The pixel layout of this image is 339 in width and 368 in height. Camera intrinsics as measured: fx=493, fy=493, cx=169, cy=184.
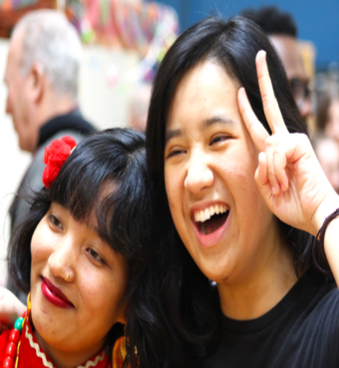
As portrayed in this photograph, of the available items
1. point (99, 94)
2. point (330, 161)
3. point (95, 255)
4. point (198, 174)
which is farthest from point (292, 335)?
point (99, 94)

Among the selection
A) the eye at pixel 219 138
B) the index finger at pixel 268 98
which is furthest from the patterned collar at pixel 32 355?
the index finger at pixel 268 98

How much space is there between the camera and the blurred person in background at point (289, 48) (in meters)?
2.81

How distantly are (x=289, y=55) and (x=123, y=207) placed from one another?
1.73 meters

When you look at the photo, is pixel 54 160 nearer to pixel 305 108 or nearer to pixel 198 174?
pixel 198 174

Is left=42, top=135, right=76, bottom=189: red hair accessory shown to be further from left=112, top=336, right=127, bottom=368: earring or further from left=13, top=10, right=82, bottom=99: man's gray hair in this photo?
left=13, top=10, right=82, bottom=99: man's gray hair

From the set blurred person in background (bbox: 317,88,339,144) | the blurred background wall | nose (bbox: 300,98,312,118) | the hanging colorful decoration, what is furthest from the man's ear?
the blurred background wall

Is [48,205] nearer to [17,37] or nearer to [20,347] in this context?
[20,347]

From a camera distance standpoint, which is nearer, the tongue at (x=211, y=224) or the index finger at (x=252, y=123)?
the index finger at (x=252, y=123)

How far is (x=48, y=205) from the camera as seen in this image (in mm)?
1674

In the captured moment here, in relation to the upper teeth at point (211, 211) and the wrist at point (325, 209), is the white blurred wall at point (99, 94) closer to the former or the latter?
the upper teeth at point (211, 211)

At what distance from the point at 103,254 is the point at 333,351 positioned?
0.70 m

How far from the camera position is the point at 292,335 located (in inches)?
54.4

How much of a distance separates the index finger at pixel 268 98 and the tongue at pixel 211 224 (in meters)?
0.33

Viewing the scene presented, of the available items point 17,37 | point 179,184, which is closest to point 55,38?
point 17,37
